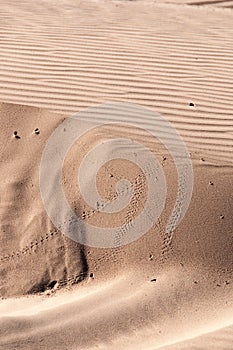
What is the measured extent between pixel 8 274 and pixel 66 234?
515 millimetres

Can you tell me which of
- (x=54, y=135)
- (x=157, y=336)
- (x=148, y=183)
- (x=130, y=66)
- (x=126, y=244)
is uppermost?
(x=130, y=66)

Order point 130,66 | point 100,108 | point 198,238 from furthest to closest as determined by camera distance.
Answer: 1. point 130,66
2. point 100,108
3. point 198,238

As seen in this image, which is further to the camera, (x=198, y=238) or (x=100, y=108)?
(x=100, y=108)

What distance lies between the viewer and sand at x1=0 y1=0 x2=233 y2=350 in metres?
3.13

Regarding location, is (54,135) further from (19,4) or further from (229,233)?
(19,4)

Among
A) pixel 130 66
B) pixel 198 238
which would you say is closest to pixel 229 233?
pixel 198 238

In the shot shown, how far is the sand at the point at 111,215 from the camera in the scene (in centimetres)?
313

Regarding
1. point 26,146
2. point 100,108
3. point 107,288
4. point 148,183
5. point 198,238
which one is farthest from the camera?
point 100,108

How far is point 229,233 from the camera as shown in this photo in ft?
12.4

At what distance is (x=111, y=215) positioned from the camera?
156 inches

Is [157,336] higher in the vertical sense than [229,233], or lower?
lower

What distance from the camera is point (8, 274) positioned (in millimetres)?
3627

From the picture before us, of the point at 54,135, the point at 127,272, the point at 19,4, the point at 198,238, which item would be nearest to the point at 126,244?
the point at 127,272

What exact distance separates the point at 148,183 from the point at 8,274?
4.14 ft
